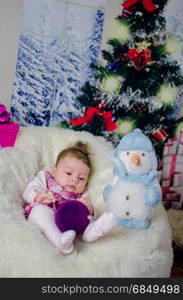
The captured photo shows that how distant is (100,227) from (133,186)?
0.87 ft

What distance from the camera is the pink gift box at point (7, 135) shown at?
2.35 metres

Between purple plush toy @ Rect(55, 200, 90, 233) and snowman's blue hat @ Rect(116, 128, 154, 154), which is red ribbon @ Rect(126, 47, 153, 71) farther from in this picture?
purple plush toy @ Rect(55, 200, 90, 233)

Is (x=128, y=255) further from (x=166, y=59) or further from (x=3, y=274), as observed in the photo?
(x=166, y=59)

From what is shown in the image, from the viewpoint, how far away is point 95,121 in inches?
120

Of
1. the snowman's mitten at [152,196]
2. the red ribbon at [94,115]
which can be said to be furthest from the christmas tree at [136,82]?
the snowman's mitten at [152,196]

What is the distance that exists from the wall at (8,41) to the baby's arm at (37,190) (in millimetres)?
1144

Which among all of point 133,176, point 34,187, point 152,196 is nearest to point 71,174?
point 34,187

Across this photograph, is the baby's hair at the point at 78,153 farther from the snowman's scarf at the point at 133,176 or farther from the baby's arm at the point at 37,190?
the snowman's scarf at the point at 133,176

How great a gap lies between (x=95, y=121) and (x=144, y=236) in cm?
135

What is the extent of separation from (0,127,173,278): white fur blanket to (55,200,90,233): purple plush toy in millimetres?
68

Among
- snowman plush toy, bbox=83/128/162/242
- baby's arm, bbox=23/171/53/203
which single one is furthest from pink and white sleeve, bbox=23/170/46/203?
snowman plush toy, bbox=83/128/162/242

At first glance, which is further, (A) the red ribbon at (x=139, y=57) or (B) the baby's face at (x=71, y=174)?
(A) the red ribbon at (x=139, y=57)

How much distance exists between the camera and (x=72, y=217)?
1.81 metres

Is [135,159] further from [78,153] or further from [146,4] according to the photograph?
[146,4]
